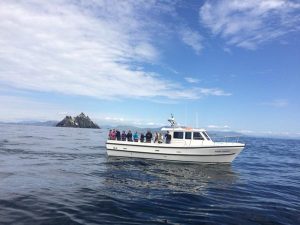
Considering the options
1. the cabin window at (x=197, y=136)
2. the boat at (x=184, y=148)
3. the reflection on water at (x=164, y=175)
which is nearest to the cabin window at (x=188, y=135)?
the boat at (x=184, y=148)

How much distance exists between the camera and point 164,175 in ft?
75.7

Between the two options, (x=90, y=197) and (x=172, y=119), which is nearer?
(x=90, y=197)

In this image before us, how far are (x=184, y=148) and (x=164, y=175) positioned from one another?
244 inches

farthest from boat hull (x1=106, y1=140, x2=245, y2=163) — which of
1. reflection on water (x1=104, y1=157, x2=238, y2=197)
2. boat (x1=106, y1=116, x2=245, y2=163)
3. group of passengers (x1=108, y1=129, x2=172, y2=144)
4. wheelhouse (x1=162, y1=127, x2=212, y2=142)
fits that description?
wheelhouse (x1=162, y1=127, x2=212, y2=142)

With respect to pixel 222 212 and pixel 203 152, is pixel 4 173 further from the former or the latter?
pixel 203 152

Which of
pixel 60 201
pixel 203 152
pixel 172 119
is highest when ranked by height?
pixel 172 119

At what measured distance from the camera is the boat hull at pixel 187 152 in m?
28.3

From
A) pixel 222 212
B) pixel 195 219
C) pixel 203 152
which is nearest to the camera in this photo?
pixel 195 219

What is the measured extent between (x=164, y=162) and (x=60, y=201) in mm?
16230

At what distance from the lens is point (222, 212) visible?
13.9 metres

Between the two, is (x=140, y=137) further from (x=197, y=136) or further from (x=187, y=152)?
(x=197, y=136)

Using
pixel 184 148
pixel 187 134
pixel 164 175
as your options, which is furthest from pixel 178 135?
pixel 164 175

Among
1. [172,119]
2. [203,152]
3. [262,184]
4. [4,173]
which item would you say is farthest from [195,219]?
[172,119]

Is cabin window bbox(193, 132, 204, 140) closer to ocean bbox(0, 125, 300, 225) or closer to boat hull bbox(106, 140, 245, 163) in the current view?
boat hull bbox(106, 140, 245, 163)
